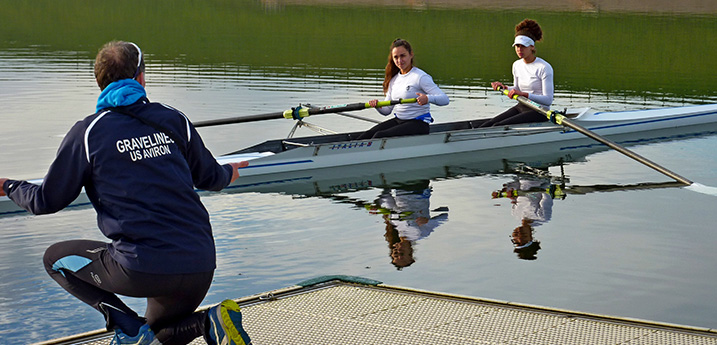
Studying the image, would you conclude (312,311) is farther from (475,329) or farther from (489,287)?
(489,287)

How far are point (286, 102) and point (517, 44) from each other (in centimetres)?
744

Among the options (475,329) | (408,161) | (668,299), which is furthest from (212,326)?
(408,161)

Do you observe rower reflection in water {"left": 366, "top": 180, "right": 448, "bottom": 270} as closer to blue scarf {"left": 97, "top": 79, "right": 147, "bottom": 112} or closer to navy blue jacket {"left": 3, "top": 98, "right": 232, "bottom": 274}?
navy blue jacket {"left": 3, "top": 98, "right": 232, "bottom": 274}

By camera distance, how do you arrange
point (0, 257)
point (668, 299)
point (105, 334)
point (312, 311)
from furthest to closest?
point (0, 257) < point (668, 299) < point (312, 311) < point (105, 334)

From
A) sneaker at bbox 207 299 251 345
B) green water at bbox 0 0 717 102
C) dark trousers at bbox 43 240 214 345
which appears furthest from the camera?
green water at bbox 0 0 717 102

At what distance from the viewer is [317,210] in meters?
9.99

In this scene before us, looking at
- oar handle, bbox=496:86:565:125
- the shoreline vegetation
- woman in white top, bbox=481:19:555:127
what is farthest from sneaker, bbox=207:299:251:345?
the shoreline vegetation

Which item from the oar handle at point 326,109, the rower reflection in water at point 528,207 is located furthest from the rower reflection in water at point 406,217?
the oar handle at point 326,109

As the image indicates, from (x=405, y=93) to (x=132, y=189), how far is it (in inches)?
329

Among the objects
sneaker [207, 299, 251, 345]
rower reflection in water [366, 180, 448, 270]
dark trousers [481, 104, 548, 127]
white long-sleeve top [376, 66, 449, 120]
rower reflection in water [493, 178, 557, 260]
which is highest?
white long-sleeve top [376, 66, 449, 120]

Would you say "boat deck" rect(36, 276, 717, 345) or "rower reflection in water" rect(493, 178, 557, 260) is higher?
"boat deck" rect(36, 276, 717, 345)

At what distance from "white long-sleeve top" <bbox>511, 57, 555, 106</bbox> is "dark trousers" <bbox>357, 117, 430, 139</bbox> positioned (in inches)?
65.1

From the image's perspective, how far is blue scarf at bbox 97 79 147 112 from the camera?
12.5ft

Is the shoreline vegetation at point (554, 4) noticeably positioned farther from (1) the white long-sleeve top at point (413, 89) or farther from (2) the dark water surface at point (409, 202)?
(1) the white long-sleeve top at point (413, 89)
